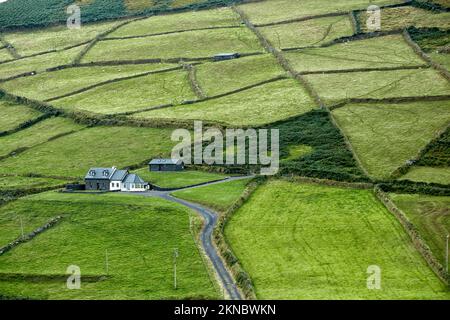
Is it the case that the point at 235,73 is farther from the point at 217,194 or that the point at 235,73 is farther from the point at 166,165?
the point at 217,194

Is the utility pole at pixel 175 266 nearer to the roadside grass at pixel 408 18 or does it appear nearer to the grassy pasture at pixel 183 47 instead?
the grassy pasture at pixel 183 47

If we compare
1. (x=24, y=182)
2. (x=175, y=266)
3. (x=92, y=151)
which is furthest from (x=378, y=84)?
(x=175, y=266)

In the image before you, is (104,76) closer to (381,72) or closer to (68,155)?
(68,155)

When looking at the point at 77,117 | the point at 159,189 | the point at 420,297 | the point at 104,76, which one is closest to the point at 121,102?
the point at 77,117

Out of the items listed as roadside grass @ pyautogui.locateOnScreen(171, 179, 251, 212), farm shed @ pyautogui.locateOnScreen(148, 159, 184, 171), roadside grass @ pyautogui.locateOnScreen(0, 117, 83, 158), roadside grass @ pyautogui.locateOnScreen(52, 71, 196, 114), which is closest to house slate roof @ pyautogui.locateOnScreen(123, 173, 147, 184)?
farm shed @ pyautogui.locateOnScreen(148, 159, 184, 171)

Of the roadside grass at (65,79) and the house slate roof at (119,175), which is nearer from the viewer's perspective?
the house slate roof at (119,175)

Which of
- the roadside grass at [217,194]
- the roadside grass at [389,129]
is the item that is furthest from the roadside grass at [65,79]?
the roadside grass at [217,194]
